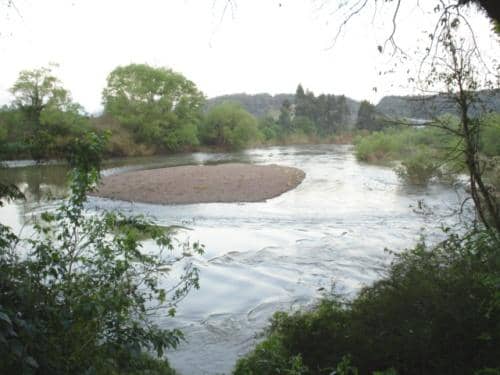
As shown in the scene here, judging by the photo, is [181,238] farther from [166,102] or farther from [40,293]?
[166,102]

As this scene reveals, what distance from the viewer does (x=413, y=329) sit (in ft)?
12.1

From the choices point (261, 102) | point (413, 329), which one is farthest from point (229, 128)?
point (261, 102)

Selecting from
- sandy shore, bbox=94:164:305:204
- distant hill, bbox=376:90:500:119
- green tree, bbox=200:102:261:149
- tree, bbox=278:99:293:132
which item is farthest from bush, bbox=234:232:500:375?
tree, bbox=278:99:293:132

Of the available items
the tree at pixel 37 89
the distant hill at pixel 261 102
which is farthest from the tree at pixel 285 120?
the tree at pixel 37 89

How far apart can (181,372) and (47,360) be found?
261 centimetres

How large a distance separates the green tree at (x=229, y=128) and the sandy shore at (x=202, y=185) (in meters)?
28.0

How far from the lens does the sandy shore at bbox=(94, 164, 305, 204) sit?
17.3 m

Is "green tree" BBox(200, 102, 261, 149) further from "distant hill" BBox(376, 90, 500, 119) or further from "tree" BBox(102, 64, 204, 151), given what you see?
"distant hill" BBox(376, 90, 500, 119)

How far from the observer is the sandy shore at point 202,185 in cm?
1728

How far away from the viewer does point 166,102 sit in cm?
4666

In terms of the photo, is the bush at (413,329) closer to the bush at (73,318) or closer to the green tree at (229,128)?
the bush at (73,318)

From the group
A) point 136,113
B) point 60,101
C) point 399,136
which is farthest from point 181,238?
point 136,113

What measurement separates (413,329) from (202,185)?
1632 centimetres

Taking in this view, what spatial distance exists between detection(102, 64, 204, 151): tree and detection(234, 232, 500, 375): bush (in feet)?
134
